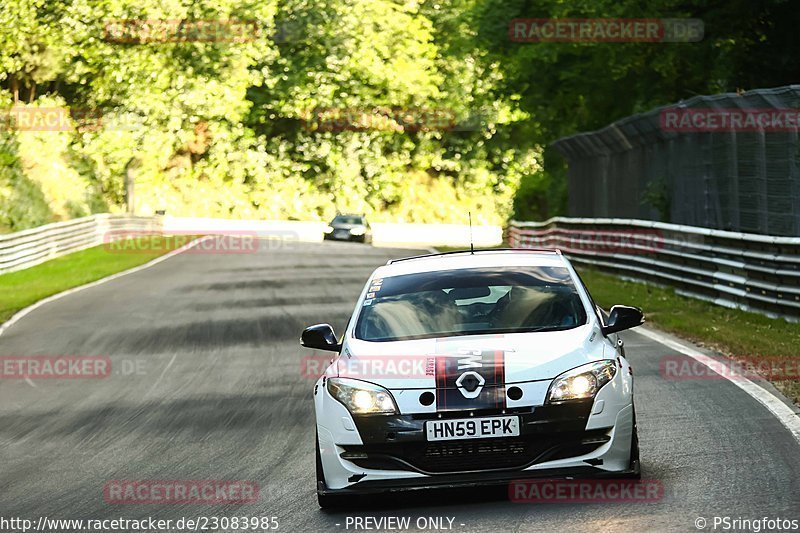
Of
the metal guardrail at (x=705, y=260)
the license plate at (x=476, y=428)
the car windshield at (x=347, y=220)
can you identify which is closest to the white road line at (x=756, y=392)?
the metal guardrail at (x=705, y=260)

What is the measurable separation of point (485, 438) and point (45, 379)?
9455mm

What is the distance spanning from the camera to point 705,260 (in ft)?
66.7

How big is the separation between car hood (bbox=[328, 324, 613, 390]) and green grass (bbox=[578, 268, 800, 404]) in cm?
364

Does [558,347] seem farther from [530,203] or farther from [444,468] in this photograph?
[530,203]

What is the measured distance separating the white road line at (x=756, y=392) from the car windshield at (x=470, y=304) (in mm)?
1888

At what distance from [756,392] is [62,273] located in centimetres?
2776

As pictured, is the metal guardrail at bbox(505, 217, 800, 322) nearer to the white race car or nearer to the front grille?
the white race car

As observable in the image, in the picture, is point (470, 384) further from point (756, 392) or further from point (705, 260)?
point (705, 260)

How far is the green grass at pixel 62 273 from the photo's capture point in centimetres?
2797

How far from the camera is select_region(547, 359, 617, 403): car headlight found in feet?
24.5

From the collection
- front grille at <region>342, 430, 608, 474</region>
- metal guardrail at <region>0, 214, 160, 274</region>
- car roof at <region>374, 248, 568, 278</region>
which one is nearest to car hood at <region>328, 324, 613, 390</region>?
front grille at <region>342, 430, 608, 474</region>

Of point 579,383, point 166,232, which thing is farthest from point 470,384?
point 166,232

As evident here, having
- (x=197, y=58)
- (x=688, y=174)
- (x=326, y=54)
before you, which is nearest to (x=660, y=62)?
(x=688, y=174)

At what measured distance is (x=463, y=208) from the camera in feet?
282
